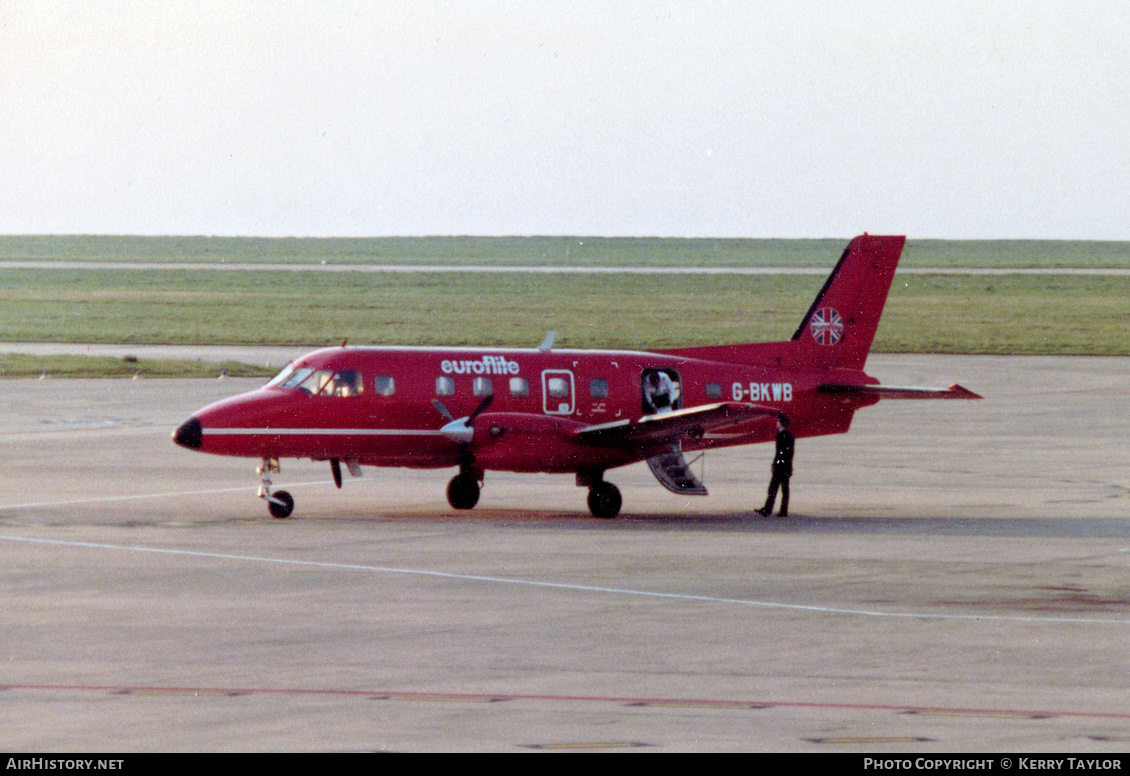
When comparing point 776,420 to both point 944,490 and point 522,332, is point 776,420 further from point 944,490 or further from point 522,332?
point 522,332

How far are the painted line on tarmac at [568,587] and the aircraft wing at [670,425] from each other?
6.33 metres

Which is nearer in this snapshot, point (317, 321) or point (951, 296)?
point (317, 321)

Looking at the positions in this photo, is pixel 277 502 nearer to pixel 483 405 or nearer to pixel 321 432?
pixel 321 432

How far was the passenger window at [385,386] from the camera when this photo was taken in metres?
27.4

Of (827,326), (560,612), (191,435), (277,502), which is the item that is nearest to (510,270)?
(827,326)

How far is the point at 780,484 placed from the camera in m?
27.8

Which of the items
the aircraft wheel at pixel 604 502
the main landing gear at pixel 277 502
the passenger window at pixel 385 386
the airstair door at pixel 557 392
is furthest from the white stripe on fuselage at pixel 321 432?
the aircraft wheel at pixel 604 502

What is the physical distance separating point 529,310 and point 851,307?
7066 centimetres

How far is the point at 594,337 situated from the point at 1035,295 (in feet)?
175

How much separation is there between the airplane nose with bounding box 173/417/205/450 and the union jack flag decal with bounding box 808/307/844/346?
36.0ft

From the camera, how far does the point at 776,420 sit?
28.9 meters

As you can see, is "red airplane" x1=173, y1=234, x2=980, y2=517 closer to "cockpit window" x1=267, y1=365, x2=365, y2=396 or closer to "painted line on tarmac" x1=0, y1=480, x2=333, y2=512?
"cockpit window" x1=267, y1=365, x2=365, y2=396

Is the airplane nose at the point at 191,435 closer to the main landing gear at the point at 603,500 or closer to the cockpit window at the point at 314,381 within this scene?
the cockpit window at the point at 314,381
